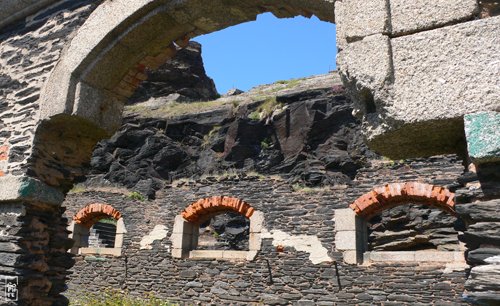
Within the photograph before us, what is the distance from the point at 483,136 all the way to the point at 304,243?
7.23 meters

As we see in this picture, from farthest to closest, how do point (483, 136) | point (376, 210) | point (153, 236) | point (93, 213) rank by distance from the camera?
point (93, 213), point (153, 236), point (376, 210), point (483, 136)

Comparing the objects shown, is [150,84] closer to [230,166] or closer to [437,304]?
[230,166]

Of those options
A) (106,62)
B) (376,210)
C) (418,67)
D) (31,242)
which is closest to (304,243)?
(376,210)

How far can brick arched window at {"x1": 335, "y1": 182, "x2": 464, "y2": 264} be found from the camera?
8219 mm

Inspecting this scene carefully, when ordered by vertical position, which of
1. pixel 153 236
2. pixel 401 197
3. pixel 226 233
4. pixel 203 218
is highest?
pixel 401 197

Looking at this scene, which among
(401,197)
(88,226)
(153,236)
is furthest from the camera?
(88,226)

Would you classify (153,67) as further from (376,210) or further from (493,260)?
(376,210)

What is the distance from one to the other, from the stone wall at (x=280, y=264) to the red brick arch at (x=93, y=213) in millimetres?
297

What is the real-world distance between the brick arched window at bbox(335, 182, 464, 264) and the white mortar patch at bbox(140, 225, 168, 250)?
4.43 metres

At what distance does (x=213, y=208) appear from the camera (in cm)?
1074

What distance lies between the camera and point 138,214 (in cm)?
1178

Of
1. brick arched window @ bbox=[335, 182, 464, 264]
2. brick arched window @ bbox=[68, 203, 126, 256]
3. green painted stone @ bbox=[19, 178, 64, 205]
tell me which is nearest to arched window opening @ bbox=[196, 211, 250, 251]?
brick arched window @ bbox=[68, 203, 126, 256]

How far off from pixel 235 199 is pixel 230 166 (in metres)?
2.42

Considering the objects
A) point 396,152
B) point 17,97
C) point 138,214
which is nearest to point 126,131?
point 138,214
